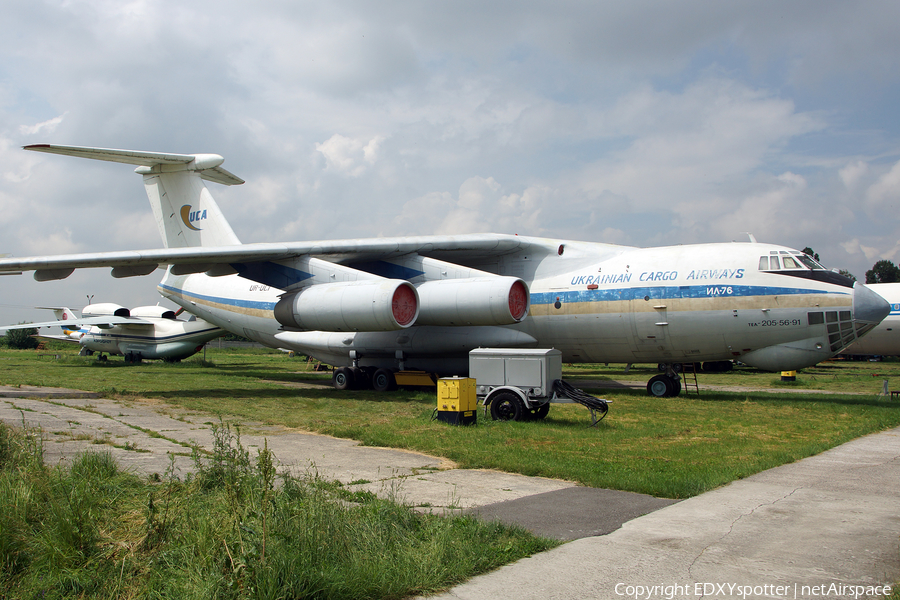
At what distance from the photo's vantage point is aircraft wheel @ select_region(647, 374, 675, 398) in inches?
635

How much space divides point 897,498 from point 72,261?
1700 centimetres

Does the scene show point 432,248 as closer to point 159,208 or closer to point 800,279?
point 800,279

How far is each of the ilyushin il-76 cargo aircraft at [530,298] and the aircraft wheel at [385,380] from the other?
4 cm

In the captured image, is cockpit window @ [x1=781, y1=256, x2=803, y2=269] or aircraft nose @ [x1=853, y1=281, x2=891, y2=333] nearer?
aircraft nose @ [x1=853, y1=281, x2=891, y2=333]

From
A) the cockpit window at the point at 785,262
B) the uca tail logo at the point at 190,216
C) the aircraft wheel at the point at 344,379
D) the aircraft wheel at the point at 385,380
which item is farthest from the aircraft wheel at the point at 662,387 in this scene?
the uca tail logo at the point at 190,216

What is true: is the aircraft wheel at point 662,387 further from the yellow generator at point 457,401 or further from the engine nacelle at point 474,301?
the yellow generator at point 457,401

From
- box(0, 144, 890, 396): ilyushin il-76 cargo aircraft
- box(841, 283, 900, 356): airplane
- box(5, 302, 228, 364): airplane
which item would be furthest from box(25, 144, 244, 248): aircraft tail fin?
box(841, 283, 900, 356): airplane

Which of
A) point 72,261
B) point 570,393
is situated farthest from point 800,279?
point 72,261

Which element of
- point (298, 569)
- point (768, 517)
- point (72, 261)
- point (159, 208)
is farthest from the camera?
point (159, 208)

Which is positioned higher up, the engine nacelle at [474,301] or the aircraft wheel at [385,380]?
the engine nacelle at [474,301]

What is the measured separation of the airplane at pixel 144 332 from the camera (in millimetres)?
32250

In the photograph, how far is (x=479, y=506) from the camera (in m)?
5.58

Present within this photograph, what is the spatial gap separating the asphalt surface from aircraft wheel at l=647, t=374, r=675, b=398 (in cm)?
659

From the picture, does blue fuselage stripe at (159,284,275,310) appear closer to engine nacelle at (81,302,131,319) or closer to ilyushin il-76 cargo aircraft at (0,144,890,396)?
ilyushin il-76 cargo aircraft at (0,144,890,396)
